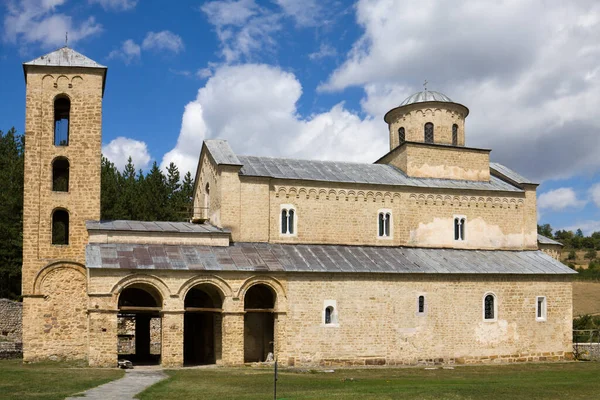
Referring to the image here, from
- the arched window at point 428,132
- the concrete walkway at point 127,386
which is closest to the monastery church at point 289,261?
the arched window at point 428,132

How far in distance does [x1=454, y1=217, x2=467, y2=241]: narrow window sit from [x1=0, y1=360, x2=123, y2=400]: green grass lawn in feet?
54.4

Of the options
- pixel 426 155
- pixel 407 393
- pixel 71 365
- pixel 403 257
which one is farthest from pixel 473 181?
pixel 71 365

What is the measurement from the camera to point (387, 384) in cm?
1906

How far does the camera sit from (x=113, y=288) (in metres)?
22.8

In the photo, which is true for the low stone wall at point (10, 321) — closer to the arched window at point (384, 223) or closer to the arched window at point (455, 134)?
the arched window at point (384, 223)

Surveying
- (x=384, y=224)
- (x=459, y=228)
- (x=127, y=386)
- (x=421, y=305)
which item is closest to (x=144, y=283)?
(x=127, y=386)

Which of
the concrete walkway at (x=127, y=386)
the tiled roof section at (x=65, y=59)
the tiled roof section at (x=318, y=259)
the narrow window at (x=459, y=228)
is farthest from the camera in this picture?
the narrow window at (x=459, y=228)

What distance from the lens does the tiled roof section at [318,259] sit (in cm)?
2377

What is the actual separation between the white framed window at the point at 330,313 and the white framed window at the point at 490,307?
22.2 ft

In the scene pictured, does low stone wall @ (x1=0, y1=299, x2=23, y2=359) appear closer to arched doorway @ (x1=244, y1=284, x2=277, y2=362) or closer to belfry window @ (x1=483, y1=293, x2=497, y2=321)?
arched doorway @ (x1=244, y1=284, x2=277, y2=362)

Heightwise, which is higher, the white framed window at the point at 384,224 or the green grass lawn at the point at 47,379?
the white framed window at the point at 384,224

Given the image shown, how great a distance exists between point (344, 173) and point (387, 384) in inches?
519

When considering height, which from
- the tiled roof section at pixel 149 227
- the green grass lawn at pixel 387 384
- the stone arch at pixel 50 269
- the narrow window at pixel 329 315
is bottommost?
the green grass lawn at pixel 387 384

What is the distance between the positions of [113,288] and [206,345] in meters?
6.39
